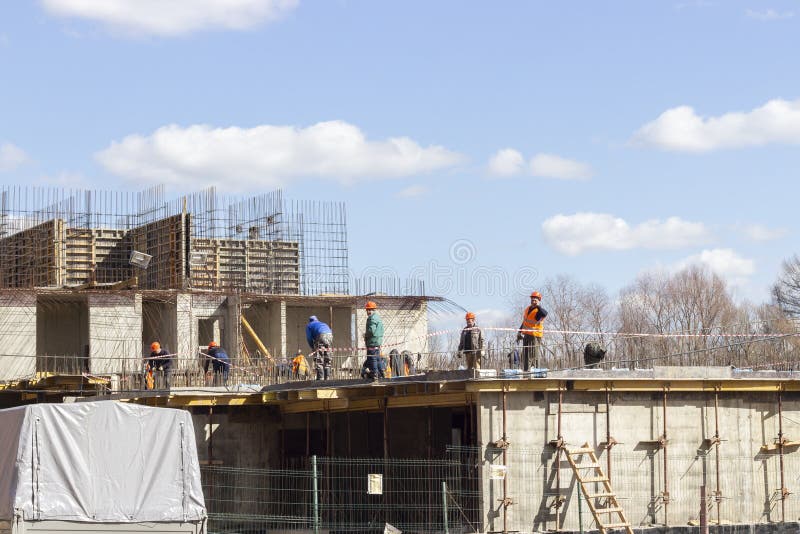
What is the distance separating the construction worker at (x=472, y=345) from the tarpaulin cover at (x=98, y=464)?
6.07 m

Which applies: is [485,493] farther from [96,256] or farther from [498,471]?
[96,256]

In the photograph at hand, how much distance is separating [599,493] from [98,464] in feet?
32.2

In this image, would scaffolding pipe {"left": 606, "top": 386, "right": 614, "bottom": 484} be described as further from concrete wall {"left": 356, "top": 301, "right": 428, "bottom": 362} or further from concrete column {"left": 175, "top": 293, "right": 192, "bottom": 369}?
concrete wall {"left": 356, "top": 301, "right": 428, "bottom": 362}

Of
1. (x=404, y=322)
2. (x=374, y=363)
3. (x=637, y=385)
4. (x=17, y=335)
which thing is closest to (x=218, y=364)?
(x=374, y=363)

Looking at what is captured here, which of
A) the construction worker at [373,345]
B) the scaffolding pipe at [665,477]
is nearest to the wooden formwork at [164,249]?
the construction worker at [373,345]

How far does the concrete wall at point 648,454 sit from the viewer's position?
22266 millimetres

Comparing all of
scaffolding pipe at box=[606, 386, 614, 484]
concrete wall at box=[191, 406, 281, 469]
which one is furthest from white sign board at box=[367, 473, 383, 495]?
concrete wall at box=[191, 406, 281, 469]

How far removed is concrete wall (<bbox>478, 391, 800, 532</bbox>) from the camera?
877 inches

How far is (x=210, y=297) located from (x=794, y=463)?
2242cm

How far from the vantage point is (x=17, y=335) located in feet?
127

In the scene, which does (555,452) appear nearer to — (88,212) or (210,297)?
(210,297)

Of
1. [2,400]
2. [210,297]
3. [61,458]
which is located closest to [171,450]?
[61,458]

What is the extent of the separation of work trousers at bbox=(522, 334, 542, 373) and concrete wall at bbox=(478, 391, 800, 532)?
0.65m

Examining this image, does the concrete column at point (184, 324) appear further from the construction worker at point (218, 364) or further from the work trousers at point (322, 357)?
the work trousers at point (322, 357)
